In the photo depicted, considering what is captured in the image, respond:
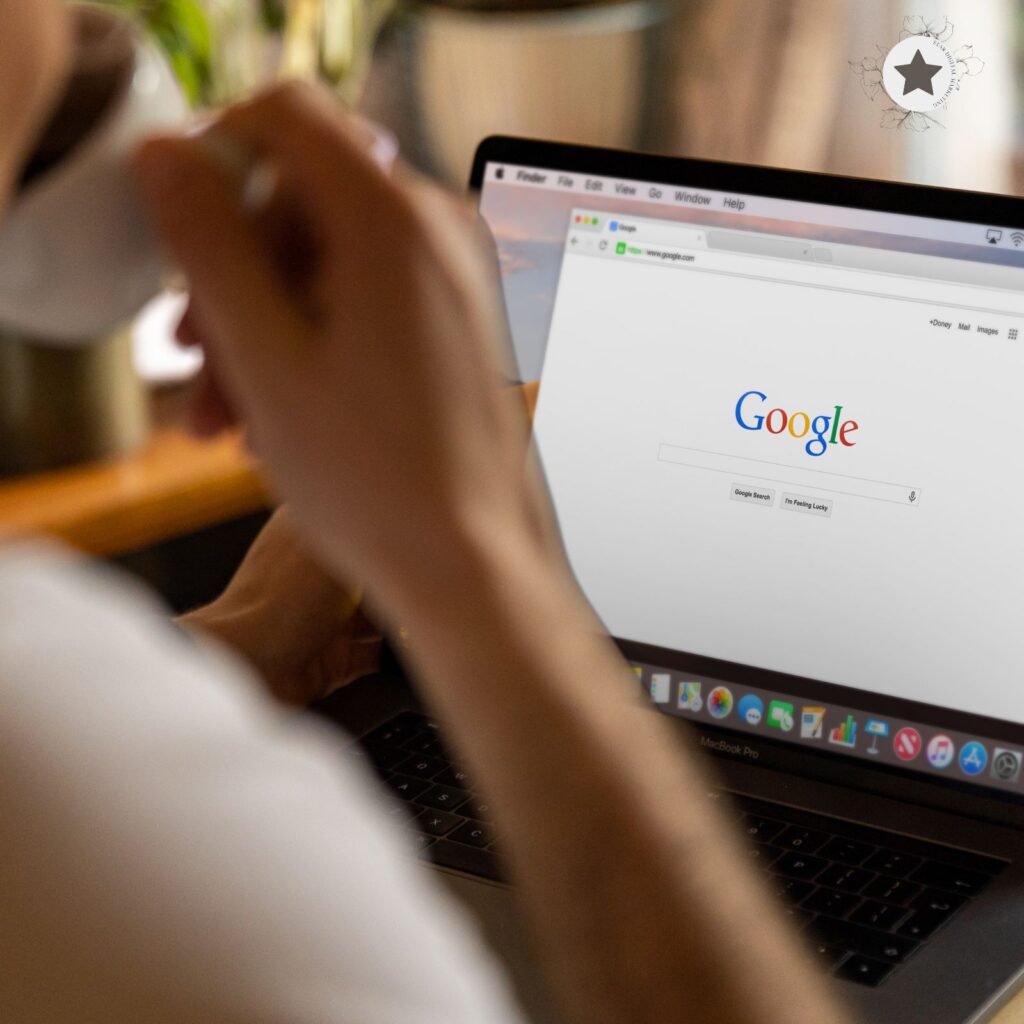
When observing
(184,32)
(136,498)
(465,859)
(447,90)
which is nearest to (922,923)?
(465,859)

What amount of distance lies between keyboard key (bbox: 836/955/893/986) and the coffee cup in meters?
0.37

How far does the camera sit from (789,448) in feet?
2.30

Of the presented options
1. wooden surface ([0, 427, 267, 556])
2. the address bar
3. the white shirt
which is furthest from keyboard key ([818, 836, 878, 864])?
wooden surface ([0, 427, 267, 556])

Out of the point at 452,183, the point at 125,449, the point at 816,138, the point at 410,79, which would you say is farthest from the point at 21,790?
the point at 410,79

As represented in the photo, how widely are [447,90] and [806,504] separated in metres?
1.19

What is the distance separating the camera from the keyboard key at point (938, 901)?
594 mm

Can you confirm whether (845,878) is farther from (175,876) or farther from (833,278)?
(175,876)

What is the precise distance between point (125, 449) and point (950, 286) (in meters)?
0.95

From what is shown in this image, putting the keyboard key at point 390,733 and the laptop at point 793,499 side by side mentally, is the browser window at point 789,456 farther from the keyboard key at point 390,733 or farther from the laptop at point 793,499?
the keyboard key at point 390,733

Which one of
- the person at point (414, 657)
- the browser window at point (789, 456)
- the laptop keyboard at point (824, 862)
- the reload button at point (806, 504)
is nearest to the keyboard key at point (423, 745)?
the laptop keyboard at point (824, 862)

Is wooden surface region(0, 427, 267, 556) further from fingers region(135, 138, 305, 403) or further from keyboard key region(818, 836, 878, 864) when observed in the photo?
fingers region(135, 138, 305, 403)

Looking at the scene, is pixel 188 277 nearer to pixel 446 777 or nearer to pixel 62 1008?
pixel 62 1008

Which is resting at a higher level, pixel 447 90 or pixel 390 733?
pixel 447 90

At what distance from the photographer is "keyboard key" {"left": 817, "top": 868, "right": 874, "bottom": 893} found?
61 centimetres
